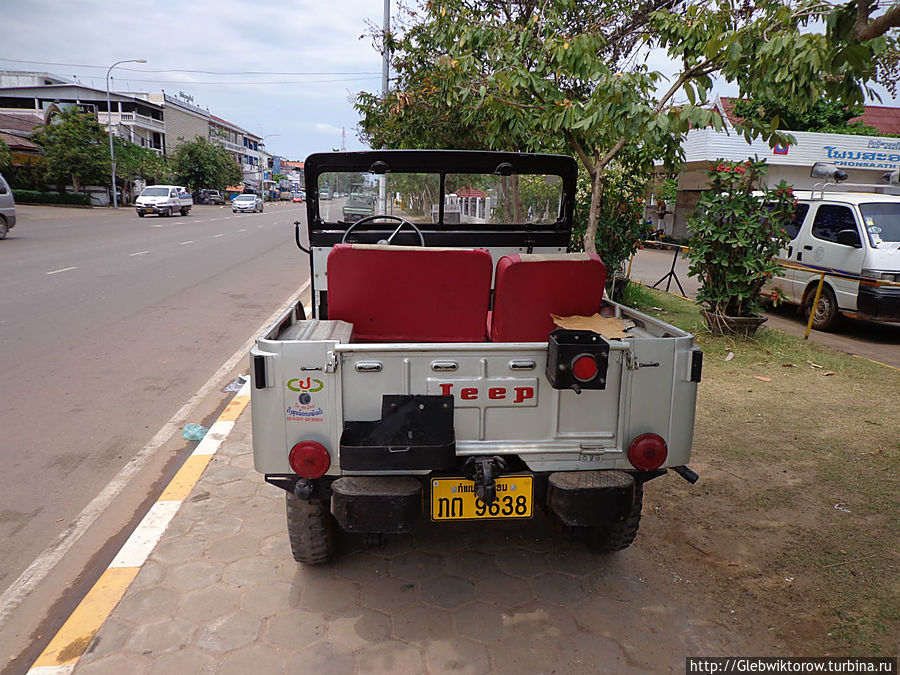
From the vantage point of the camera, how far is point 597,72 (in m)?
5.52

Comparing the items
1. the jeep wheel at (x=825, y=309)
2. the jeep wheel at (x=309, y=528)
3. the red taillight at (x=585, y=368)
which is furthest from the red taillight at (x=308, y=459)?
the jeep wheel at (x=825, y=309)

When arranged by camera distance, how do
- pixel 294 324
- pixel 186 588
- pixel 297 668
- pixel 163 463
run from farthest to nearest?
pixel 163 463 < pixel 294 324 < pixel 186 588 < pixel 297 668

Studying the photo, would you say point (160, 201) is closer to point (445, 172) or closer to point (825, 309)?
point (825, 309)

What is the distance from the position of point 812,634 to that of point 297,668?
7.11 ft

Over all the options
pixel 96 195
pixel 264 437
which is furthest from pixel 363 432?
pixel 96 195

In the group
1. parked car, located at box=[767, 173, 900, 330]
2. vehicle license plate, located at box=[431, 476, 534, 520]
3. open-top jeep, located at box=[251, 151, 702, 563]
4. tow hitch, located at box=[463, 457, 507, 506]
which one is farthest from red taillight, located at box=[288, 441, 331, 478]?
parked car, located at box=[767, 173, 900, 330]

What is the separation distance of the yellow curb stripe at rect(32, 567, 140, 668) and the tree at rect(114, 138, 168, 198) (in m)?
44.4

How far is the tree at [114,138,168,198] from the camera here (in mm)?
41812

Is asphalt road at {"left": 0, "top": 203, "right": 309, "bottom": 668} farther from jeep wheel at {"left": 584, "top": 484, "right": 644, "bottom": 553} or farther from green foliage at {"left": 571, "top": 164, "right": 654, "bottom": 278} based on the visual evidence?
green foliage at {"left": 571, "top": 164, "right": 654, "bottom": 278}

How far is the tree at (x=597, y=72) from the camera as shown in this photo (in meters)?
4.32

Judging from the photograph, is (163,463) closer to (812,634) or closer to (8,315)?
(812,634)

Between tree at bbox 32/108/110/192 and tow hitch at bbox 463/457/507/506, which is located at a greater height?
tree at bbox 32/108/110/192

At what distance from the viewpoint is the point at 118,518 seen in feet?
11.9

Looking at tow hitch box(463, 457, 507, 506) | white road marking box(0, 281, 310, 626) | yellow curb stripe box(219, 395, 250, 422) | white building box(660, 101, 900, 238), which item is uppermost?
white building box(660, 101, 900, 238)
